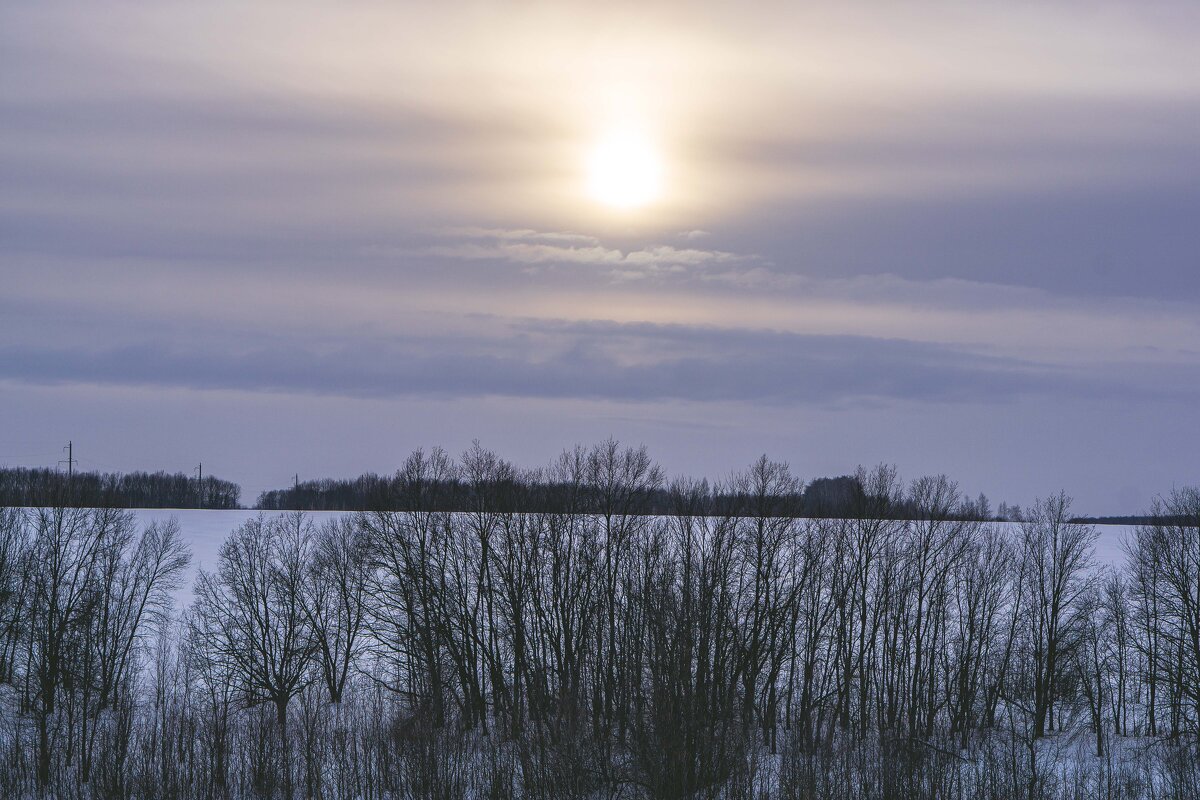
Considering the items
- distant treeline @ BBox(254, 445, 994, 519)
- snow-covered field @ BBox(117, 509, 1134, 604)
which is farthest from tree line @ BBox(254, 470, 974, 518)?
snow-covered field @ BBox(117, 509, 1134, 604)

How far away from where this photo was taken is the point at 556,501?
262ft

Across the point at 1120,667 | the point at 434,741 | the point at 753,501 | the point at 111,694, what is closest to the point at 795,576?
the point at 753,501

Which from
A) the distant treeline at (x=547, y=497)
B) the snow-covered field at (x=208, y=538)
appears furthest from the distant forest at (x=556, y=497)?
the snow-covered field at (x=208, y=538)

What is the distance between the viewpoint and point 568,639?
75.1 m

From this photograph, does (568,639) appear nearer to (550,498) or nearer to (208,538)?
(550,498)

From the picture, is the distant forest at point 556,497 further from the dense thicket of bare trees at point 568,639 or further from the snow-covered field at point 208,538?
the snow-covered field at point 208,538

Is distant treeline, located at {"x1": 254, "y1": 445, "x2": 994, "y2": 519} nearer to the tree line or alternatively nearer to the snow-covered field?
the tree line

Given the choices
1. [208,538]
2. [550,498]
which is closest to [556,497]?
[550,498]

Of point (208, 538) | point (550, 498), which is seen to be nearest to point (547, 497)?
point (550, 498)

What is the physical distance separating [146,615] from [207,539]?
151 ft

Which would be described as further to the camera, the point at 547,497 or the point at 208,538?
the point at 208,538

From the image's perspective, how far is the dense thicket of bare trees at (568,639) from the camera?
5578cm

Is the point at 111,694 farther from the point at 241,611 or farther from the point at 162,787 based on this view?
the point at 162,787

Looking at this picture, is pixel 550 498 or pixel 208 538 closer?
pixel 550 498
